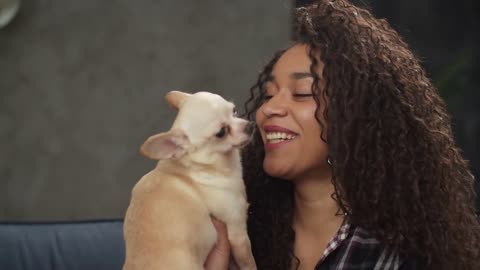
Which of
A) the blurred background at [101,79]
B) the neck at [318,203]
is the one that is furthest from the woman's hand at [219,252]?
the blurred background at [101,79]

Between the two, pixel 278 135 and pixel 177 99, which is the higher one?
pixel 177 99

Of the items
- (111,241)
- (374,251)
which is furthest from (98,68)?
(374,251)

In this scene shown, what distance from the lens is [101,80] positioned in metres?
3.57

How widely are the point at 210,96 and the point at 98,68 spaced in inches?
71.1

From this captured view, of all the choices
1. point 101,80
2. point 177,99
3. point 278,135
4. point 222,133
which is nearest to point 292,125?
point 278,135

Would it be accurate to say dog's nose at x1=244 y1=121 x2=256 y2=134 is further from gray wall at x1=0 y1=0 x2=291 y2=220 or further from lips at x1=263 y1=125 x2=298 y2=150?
gray wall at x1=0 y1=0 x2=291 y2=220

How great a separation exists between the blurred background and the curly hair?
1.70 metres

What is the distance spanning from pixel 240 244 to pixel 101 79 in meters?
1.92

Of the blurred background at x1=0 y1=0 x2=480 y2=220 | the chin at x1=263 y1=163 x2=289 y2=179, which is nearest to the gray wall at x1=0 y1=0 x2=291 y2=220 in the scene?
the blurred background at x1=0 y1=0 x2=480 y2=220

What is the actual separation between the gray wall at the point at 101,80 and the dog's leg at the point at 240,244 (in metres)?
1.86

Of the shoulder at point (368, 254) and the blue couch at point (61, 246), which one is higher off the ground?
the shoulder at point (368, 254)

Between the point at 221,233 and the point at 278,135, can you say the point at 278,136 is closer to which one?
the point at 278,135

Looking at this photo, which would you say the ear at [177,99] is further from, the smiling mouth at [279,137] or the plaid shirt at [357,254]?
the plaid shirt at [357,254]

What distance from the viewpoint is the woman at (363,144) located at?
6.23 ft
